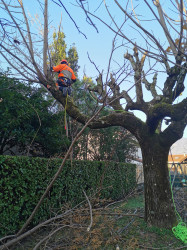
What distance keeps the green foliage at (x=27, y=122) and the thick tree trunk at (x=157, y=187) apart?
258 centimetres

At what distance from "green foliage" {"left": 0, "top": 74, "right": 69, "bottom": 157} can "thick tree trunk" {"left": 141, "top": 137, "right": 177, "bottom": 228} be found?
2576 mm

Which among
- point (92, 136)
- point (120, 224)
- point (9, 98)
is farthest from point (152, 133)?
point (92, 136)

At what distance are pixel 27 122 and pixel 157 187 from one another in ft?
15.4

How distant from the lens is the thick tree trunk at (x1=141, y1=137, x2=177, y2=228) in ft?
17.9

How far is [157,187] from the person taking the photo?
5.59 meters

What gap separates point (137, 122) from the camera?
5.99 metres

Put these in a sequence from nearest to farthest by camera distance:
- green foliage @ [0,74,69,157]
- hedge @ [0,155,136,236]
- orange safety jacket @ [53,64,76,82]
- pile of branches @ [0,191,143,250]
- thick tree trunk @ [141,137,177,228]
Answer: pile of branches @ [0,191,143,250] < hedge @ [0,155,136,236] < thick tree trunk @ [141,137,177,228] < orange safety jacket @ [53,64,76,82] < green foliage @ [0,74,69,157]

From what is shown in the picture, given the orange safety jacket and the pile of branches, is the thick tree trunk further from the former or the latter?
the orange safety jacket

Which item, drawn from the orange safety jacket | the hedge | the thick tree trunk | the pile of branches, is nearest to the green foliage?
the hedge

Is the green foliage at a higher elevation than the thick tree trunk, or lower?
higher

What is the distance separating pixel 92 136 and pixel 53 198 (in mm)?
8047

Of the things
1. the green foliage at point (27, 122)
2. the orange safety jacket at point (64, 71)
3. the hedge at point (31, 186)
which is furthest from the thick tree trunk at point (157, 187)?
the orange safety jacket at point (64, 71)

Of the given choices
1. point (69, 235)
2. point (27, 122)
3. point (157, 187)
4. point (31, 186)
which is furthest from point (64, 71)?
point (69, 235)

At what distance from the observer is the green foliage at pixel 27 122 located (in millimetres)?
Answer: 7113
